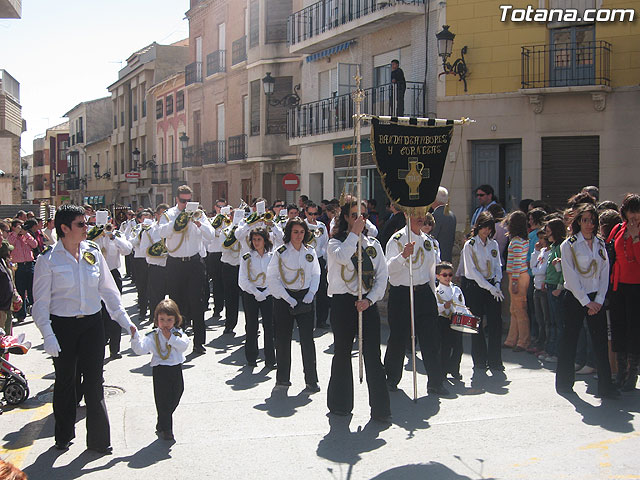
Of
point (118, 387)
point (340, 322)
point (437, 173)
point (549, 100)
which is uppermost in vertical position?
point (549, 100)

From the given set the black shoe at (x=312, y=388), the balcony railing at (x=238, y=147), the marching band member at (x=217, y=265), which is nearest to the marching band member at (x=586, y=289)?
the black shoe at (x=312, y=388)

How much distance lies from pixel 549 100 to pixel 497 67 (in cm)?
153

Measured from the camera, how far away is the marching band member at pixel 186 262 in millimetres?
11039

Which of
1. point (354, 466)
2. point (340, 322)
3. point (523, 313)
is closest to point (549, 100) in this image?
point (523, 313)

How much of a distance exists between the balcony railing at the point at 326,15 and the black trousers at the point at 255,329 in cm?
1265

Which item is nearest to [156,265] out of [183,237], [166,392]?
[183,237]

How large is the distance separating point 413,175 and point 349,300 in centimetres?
154

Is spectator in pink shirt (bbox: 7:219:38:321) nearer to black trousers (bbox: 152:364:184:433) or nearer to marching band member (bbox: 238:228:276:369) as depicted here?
marching band member (bbox: 238:228:276:369)

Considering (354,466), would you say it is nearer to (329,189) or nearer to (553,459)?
(553,459)

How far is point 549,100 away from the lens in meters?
18.3

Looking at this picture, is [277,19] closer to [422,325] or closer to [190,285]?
[190,285]

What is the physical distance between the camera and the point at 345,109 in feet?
80.3

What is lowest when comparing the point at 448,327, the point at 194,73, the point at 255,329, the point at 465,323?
the point at 255,329

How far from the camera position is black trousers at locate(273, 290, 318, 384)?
28.2ft
